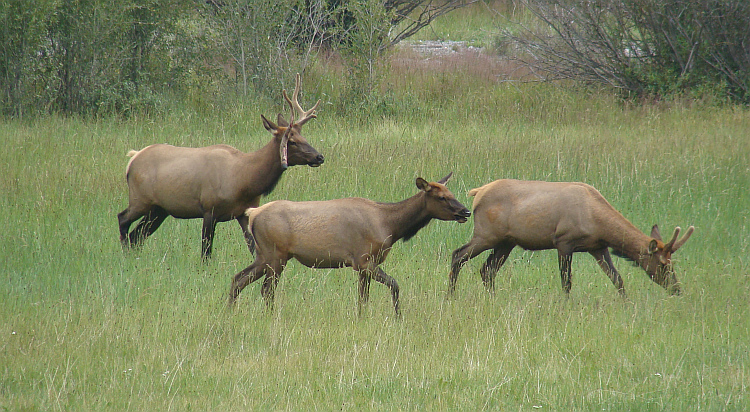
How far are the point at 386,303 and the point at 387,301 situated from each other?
57mm

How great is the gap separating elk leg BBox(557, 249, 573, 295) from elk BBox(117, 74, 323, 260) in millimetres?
2876

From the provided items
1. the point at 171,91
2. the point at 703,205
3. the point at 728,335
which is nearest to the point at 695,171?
the point at 703,205

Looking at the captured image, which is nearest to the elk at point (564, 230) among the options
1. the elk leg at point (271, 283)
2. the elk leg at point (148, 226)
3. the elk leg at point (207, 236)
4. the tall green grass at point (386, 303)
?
the tall green grass at point (386, 303)

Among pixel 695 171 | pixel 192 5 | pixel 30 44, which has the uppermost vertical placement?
pixel 192 5

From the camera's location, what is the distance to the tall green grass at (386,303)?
549cm

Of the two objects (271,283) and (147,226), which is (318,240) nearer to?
(271,283)

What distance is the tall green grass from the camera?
5.49m

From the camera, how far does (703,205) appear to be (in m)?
10.7

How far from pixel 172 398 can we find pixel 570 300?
3994mm

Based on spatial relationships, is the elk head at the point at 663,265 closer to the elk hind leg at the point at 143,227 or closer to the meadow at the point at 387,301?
the meadow at the point at 387,301

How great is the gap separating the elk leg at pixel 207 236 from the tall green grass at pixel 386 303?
0.14 metres

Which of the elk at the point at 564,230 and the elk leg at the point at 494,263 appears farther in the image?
the elk leg at the point at 494,263

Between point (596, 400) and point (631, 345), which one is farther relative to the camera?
point (631, 345)

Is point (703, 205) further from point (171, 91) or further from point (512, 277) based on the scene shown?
point (171, 91)
